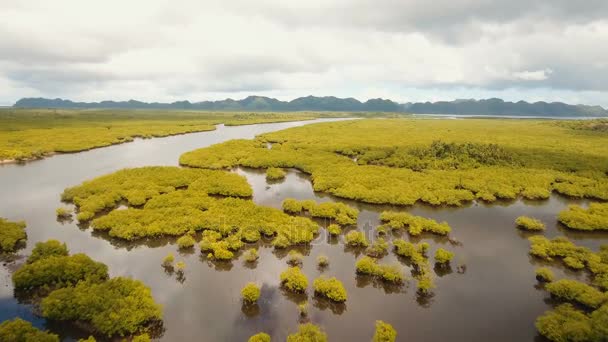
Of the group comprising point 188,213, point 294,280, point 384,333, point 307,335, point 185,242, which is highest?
point 188,213

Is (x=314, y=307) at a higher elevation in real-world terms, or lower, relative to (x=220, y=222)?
lower

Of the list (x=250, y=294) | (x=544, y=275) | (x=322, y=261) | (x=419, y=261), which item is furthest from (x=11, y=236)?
(x=544, y=275)

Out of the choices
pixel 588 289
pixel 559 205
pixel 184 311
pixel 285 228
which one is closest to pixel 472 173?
pixel 559 205

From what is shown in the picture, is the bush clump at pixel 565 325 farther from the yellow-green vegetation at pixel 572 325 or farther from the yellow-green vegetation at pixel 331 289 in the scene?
the yellow-green vegetation at pixel 331 289

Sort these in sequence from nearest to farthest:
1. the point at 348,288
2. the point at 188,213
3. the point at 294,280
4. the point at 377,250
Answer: the point at 294,280
the point at 348,288
the point at 377,250
the point at 188,213

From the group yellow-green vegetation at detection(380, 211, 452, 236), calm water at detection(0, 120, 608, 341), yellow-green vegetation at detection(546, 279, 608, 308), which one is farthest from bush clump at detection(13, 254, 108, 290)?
yellow-green vegetation at detection(546, 279, 608, 308)

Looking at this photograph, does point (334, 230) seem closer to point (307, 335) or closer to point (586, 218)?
point (307, 335)

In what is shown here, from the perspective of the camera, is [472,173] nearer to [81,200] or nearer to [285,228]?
[285,228]
